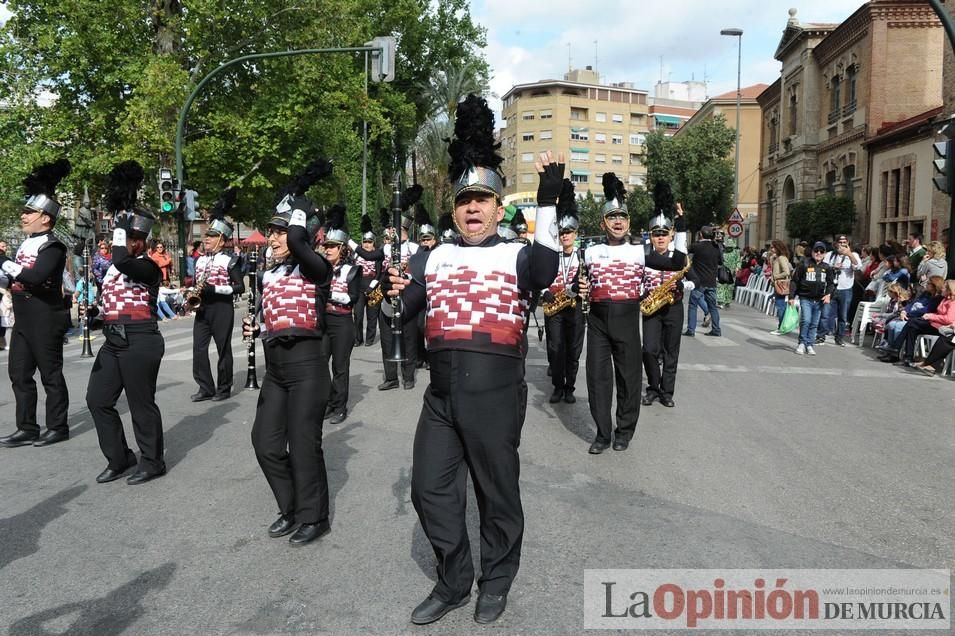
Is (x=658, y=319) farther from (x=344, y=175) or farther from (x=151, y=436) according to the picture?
(x=344, y=175)

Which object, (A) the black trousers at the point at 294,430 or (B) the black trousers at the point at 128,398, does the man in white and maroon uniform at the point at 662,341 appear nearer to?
(A) the black trousers at the point at 294,430

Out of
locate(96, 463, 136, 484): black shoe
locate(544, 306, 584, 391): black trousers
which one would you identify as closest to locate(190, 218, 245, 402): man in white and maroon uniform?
locate(96, 463, 136, 484): black shoe

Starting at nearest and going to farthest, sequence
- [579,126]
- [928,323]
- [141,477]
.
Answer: [141,477], [928,323], [579,126]

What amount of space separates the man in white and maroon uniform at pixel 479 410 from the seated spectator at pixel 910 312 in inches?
435

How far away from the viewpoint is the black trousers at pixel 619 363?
22.9 feet

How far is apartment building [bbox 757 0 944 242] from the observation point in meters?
32.1

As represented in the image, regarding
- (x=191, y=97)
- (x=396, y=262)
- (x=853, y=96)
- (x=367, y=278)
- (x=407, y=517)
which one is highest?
(x=853, y=96)

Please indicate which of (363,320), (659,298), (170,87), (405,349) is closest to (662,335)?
(659,298)

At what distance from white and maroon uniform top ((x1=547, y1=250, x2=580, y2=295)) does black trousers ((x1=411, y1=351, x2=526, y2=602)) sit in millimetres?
5250

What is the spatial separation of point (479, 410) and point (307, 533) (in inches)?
64.1

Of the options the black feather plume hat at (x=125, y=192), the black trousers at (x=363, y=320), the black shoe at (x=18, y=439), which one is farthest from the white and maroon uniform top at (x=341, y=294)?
the black trousers at (x=363, y=320)

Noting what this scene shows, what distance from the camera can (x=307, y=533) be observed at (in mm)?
4711

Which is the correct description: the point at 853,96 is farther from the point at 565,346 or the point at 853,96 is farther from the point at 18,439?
the point at 18,439

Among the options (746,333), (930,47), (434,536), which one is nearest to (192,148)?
(746,333)
